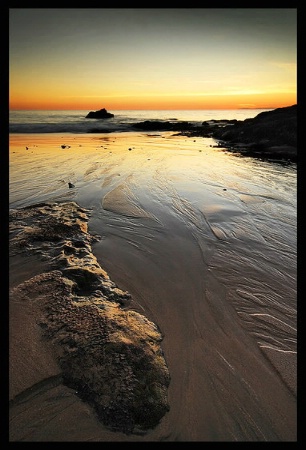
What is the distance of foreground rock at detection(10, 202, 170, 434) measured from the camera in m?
2.10

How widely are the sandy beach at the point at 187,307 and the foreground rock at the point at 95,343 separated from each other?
3 centimetres

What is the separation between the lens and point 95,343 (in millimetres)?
2498

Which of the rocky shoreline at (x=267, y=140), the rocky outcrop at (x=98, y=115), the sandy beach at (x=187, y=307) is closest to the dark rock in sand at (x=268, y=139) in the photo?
the rocky shoreline at (x=267, y=140)

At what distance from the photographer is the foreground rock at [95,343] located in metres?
2.10

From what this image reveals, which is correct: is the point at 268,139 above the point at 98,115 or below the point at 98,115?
below

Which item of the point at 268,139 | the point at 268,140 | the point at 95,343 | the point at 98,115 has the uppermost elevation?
the point at 98,115

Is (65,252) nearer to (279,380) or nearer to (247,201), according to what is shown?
(279,380)

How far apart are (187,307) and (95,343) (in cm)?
121

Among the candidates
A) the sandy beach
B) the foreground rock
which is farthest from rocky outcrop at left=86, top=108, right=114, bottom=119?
the foreground rock

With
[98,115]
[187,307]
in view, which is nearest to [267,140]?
[187,307]

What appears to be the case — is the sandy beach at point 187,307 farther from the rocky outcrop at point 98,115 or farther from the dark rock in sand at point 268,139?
the rocky outcrop at point 98,115

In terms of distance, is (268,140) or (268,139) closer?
(268,140)

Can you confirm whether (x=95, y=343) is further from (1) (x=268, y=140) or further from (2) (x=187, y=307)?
(1) (x=268, y=140)

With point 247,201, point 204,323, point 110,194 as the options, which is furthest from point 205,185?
point 204,323
